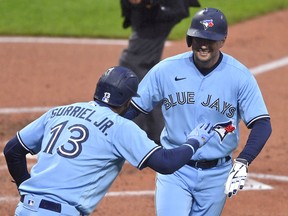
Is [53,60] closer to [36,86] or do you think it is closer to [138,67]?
[36,86]

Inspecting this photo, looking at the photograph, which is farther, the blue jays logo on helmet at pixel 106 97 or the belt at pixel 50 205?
the blue jays logo on helmet at pixel 106 97

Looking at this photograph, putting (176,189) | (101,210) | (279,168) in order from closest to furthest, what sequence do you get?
(176,189), (101,210), (279,168)

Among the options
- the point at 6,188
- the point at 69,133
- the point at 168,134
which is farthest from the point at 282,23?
the point at 69,133

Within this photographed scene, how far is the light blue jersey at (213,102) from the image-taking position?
5.96 m

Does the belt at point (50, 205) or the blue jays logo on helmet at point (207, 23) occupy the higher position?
the blue jays logo on helmet at point (207, 23)

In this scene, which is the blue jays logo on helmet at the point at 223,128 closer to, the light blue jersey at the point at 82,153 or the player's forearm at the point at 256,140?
the player's forearm at the point at 256,140

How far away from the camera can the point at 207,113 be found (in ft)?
19.6

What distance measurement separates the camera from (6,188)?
8.16 metres

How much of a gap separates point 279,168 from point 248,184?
645 millimetres

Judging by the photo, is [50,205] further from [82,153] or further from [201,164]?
[201,164]

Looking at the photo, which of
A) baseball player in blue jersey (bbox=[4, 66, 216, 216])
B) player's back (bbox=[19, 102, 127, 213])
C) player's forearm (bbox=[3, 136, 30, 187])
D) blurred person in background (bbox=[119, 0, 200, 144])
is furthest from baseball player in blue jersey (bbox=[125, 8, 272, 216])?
blurred person in background (bbox=[119, 0, 200, 144])

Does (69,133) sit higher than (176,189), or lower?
higher

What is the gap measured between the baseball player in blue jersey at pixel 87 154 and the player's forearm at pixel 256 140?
62cm

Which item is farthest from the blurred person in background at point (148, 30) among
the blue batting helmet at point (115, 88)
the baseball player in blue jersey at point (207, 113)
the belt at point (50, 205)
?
the belt at point (50, 205)
